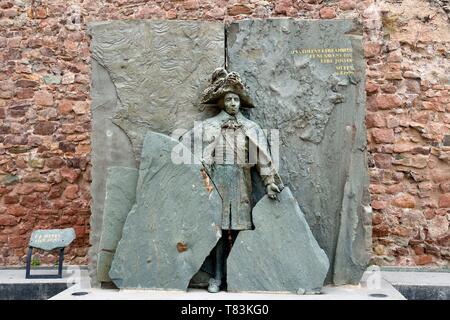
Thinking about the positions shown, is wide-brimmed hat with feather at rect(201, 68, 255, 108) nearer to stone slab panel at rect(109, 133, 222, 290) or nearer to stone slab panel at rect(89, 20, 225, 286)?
stone slab panel at rect(89, 20, 225, 286)

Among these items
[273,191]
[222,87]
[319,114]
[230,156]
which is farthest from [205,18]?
[273,191]

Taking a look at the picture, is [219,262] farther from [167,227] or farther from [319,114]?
[319,114]

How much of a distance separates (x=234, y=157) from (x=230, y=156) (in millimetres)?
33

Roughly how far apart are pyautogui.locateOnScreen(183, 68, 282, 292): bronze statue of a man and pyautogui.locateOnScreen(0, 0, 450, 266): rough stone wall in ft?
6.86

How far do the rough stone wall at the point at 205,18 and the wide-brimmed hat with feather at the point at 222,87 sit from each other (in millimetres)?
2107

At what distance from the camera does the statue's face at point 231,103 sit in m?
4.22

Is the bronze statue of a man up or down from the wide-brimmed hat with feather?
down

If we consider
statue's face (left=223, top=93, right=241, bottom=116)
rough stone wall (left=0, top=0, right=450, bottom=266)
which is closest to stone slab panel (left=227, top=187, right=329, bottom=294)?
statue's face (left=223, top=93, right=241, bottom=116)

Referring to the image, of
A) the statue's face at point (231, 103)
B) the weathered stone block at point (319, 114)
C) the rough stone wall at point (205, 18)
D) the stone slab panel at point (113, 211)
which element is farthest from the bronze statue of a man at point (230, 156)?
the rough stone wall at point (205, 18)

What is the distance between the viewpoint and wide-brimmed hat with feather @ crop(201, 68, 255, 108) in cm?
418

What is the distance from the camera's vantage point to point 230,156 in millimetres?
4199

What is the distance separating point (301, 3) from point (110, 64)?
269 centimetres

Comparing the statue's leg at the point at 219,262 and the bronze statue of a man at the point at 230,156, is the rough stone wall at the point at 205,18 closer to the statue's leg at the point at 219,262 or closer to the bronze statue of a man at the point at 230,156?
the bronze statue of a man at the point at 230,156

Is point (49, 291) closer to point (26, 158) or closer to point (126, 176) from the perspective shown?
point (126, 176)
